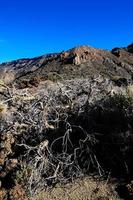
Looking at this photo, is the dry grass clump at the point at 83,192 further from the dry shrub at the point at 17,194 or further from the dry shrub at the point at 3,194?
the dry shrub at the point at 3,194

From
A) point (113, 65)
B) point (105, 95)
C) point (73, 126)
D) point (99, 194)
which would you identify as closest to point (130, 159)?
point (99, 194)

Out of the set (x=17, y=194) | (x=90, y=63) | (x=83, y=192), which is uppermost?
(x=90, y=63)

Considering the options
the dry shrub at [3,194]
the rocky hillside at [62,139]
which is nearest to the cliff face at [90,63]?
the rocky hillside at [62,139]

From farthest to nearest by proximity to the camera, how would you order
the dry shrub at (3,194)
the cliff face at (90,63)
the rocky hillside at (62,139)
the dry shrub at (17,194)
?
the cliff face at (90,63) → the rocky hillside at (62,139) → the dry shrub at (3,194) → the dry shrub at (17,194)

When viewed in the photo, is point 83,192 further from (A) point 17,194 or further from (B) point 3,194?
(B) point 3,194

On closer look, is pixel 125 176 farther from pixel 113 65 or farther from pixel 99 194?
pixel 113 65

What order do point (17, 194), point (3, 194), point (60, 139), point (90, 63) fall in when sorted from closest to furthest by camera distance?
point (17, 194) → point (3, 194) → point (60, 139) → point (90, 63)

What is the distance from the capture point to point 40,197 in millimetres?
7664

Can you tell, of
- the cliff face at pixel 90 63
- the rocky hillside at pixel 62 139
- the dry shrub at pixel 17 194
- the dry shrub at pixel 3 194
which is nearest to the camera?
the dry shrub at pixel 17 194

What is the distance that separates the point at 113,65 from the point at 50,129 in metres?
43.7

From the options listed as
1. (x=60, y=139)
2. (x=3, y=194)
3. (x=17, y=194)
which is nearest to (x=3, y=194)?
(x=3, y=194)

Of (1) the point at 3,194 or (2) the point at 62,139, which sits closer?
(1) the point at 3,194

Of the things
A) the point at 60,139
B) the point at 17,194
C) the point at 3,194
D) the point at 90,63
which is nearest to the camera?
the point at 17,194

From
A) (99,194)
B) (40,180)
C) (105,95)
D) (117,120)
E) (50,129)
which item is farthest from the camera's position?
(105,95)
